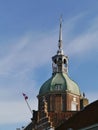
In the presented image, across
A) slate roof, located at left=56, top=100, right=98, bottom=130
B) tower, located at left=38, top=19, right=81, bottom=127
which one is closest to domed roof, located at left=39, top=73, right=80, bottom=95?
tower, located at left=38, top=19, right=81, bottom=127

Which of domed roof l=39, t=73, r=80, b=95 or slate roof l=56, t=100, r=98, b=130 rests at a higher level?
domed roof l=39, t=73, r=80, b=95

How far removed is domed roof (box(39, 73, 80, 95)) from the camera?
93188mm

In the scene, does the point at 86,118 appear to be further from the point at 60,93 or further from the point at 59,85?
the point at 60,93

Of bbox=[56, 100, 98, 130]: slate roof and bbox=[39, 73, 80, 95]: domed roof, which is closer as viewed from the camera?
bbox=[56, 100, 98, 130]: slate roof

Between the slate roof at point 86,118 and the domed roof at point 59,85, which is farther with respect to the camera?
the domed roof at point 59,85

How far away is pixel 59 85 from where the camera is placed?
93188 mm

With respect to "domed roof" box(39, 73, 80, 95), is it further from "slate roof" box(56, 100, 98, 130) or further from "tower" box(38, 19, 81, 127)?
A: "slate roof" box(56, 100, 98, 130)

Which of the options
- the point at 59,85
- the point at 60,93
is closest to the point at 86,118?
the point at 59,85

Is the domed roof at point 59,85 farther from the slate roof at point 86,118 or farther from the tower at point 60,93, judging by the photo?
the slate roof at point 86,118

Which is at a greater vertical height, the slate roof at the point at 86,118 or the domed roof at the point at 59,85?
the domed roof at the point at 59,85

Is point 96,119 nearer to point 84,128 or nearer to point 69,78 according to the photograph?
point 84,128

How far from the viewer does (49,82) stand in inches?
3696

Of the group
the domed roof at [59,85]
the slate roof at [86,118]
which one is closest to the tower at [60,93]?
the domed roof at [59,85]

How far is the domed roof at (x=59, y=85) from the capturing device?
9319cm
